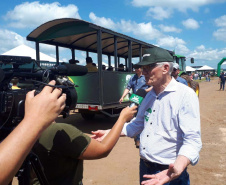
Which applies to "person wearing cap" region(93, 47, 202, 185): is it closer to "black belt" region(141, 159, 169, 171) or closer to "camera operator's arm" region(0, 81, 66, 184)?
"black belt" region(141, 159, 169, 171)

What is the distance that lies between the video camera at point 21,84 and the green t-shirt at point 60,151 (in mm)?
151

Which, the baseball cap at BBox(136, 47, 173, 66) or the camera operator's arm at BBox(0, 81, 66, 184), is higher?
the baseball cap at BBox(136, 47, 173, 66)

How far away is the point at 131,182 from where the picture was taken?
3.54 m

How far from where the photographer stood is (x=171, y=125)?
1.91 m

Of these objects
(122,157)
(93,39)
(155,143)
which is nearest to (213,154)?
(122,157)

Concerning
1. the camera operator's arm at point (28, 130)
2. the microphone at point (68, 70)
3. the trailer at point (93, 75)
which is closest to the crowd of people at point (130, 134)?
the camera operator's arm at point (28, 130)

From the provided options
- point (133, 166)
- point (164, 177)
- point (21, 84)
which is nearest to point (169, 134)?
point (164, 177)

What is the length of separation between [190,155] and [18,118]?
4.02 feet

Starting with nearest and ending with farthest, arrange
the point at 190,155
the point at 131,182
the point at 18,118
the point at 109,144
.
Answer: the point at 18,118
the point at 109,144
the point at 190,155
the point at 131,182

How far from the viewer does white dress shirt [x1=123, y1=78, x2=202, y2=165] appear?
5.83ft

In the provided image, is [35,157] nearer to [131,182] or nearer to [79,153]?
[79,153]

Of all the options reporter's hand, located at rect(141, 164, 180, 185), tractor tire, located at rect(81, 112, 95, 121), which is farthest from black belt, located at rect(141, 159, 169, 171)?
tractor tire, located at rect(81, 112, 95, 121)

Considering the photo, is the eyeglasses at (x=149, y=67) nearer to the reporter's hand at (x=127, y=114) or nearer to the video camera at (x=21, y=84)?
the reporter's hand at (x=127, y=114)

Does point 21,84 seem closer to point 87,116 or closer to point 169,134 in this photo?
point 169,134
